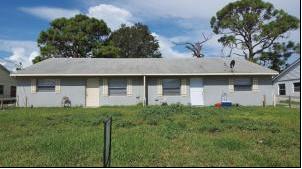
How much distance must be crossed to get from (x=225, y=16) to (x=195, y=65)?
77.3 ft

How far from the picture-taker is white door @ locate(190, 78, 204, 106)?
21.7 m

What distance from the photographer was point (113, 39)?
4641 centimetres

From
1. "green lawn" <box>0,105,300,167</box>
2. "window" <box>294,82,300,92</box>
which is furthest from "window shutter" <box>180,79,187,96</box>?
"window" <box>294,82,300,92</box>

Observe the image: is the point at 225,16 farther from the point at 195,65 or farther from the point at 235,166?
the point at 235,166

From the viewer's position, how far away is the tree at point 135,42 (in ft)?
154

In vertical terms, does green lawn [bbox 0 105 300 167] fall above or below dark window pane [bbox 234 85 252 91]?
below

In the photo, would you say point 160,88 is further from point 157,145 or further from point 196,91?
point 157,145

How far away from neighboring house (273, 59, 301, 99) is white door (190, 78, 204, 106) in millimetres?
10407

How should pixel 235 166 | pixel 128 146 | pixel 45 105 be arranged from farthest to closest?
1. pixel 45 105
2. pixel 128 146
3. pixel 235 166

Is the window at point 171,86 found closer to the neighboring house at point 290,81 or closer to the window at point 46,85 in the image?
the window at point 46,85

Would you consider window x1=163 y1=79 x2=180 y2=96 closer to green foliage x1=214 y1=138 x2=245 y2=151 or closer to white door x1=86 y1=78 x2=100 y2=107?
white door x1=86 y1=78 x2=100 y2=107

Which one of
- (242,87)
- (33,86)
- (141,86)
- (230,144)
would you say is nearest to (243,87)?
(242,87)

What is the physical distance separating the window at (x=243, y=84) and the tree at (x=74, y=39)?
21457 millimetres

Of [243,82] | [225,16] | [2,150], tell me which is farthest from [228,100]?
[225,16]
